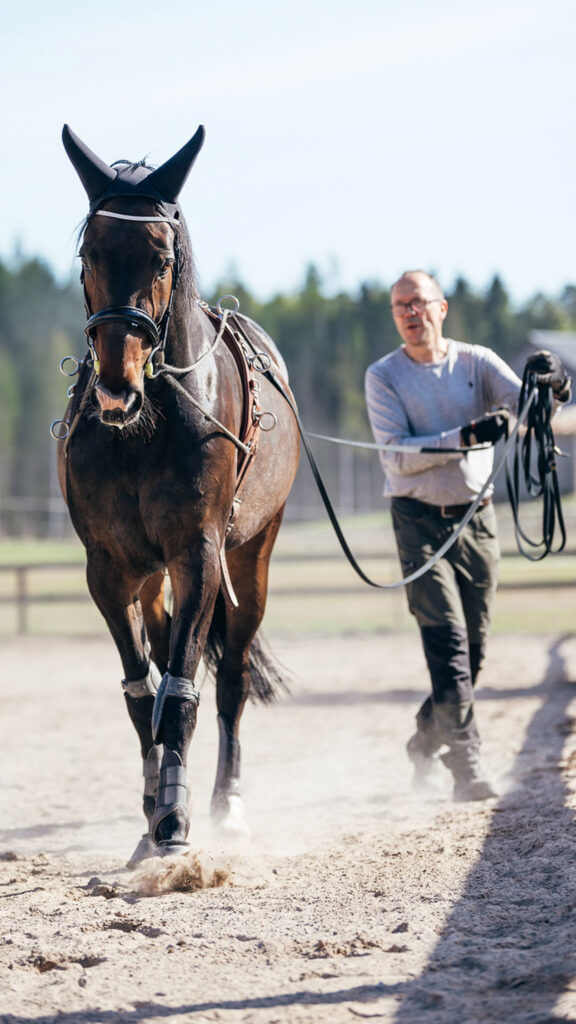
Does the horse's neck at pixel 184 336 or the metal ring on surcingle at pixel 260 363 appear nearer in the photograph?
the horse's neck at pixel 184 336

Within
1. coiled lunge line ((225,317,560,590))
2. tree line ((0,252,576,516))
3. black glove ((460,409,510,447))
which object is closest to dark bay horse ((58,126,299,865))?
coiled lunge line ((225,317,560,590))

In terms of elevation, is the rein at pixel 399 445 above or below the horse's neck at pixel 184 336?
below

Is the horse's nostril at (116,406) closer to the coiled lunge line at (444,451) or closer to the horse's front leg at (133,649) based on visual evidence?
the horse's front leg at (133,649)

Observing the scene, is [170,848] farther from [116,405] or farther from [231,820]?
[116,405]

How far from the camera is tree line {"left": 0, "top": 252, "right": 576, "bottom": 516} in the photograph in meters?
61.7

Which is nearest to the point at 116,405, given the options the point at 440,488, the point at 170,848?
the point at 170,848

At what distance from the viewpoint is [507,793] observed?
16.0 ft

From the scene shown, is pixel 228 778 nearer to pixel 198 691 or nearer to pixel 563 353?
pixel 198 691

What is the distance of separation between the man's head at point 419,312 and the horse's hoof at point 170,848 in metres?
2.56

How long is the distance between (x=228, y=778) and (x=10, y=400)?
199 ft

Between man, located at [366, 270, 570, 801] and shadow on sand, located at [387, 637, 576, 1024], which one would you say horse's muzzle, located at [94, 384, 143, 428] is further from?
man, located at [366, 270, 570, 801]

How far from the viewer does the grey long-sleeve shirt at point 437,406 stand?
A: 5.09m

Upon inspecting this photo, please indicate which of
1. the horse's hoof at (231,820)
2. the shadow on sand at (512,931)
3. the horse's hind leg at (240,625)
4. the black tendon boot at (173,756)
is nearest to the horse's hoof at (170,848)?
the black tendon boot at (173,756)

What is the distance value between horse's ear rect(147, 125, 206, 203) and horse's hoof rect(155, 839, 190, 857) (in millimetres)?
2118
